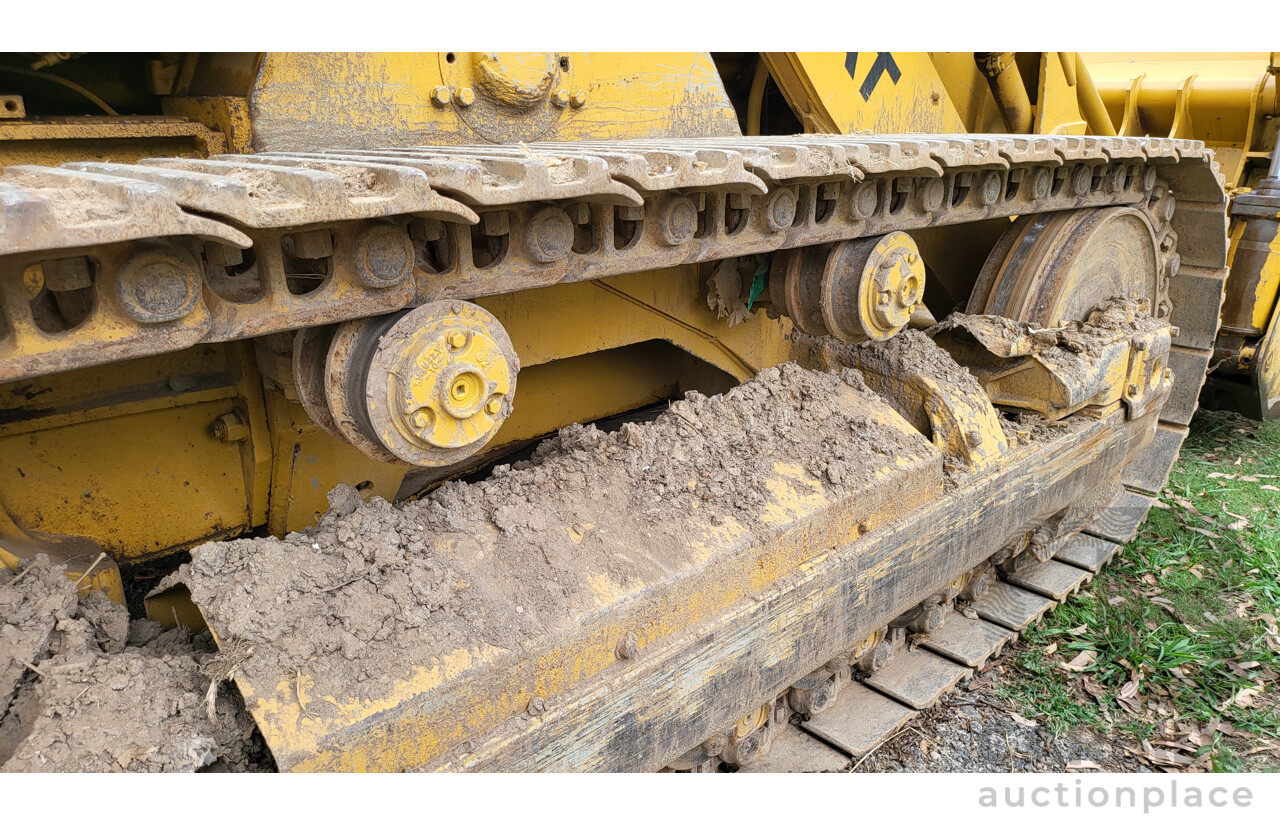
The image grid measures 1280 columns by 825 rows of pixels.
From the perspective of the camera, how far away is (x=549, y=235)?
159cm

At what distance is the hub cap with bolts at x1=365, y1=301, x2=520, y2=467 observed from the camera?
1.44 metres

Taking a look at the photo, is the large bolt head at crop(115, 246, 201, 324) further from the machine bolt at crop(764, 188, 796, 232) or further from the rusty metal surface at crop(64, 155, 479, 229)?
the machine bolt at crop(764, 188, 796, 232)

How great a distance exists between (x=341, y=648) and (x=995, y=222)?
3117 mm

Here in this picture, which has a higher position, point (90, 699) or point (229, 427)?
point (229, 427)

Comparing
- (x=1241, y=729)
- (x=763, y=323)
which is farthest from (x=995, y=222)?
(x=1241, y=729)

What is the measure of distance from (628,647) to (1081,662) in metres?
2.09

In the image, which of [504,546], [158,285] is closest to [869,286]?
[504,546]

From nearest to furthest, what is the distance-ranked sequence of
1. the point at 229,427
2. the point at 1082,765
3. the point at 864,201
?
the point at 229,427 → the point at 864,201 → the point at 1082,765

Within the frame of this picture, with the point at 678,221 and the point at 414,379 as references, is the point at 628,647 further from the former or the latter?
the point at 678,221

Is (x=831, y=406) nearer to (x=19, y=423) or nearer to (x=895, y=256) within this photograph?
(x=895, y=256)

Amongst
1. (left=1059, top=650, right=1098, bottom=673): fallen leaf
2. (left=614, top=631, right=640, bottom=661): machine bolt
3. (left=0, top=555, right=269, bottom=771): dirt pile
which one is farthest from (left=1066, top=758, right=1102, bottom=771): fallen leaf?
(left=0, top=555, right=269, bottom=771): dirt pile

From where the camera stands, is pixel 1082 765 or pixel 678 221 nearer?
pixel 678 221

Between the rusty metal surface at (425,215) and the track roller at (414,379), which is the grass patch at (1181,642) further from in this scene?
the track roller at (414,379)

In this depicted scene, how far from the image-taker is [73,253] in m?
1.10
